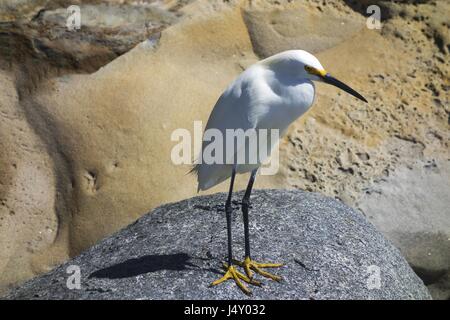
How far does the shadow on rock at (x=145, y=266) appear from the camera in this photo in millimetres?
4301

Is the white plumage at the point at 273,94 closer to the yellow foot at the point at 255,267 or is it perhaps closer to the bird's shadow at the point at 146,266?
the yellow foot at the point at 255,267

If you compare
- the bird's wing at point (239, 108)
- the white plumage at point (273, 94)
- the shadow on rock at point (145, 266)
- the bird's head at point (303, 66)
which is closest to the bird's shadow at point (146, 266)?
the shadow on rock at point (145, 266)

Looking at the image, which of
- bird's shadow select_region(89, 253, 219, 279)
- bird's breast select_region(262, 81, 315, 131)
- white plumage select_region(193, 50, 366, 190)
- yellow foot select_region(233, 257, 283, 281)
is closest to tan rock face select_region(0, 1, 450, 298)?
bird's shadow select_region(89, 253, 219, 279)

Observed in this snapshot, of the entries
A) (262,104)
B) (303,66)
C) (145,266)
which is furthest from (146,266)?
(303,66)

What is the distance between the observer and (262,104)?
384 centimetres

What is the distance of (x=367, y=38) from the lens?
24.3 ft

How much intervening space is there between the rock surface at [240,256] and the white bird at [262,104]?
0.61ft

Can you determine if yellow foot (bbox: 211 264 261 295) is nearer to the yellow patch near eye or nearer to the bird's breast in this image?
the bird's breast

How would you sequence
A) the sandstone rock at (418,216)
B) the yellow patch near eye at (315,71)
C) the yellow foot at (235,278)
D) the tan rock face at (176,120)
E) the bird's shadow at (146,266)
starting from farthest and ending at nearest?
the tan rock face at (176,120), the sandstone rock at (418,216), the bird's shadow at (146,266), the yellow foot at (235,278), the yellow patch near eye at (315,71)

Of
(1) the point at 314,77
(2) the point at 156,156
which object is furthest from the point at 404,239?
(1) the point at 314,77

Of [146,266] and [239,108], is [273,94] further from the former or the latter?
[146,266]

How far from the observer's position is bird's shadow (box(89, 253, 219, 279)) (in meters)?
4.30

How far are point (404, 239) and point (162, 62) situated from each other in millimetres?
3136
